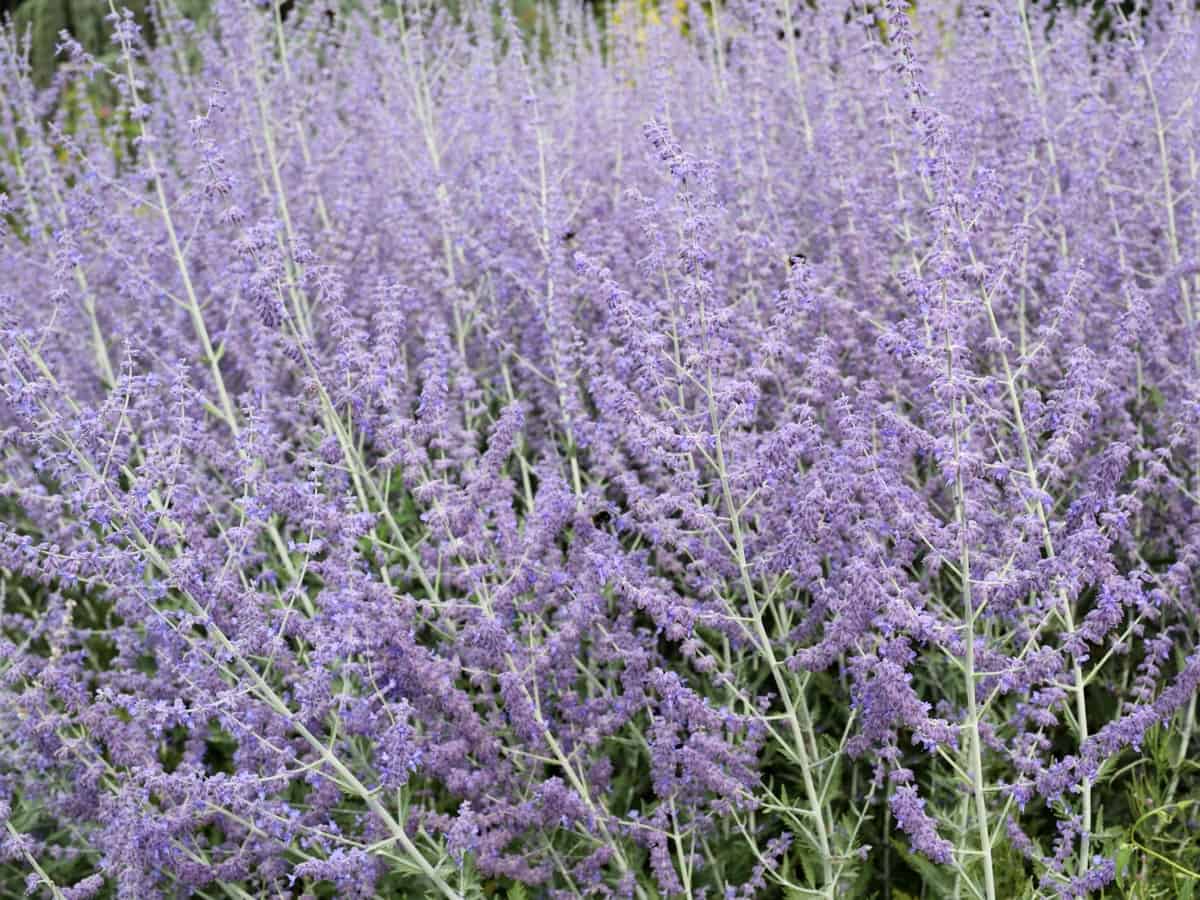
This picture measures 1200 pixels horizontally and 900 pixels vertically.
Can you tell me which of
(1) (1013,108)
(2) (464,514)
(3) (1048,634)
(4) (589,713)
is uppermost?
(1) (1013,108)

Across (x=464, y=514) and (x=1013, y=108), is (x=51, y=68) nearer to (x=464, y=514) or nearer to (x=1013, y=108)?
(x=1013, y=108)

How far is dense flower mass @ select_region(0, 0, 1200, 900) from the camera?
299 cm

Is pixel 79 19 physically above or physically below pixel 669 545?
above

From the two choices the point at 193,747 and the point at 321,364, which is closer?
the point at 193,747

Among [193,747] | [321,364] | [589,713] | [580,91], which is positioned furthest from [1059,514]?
[580,91]

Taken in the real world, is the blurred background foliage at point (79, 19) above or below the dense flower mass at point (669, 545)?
above

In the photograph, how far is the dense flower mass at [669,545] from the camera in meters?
2.99

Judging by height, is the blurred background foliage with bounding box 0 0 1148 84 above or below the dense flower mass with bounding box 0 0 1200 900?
above

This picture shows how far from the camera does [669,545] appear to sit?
3.83 metres

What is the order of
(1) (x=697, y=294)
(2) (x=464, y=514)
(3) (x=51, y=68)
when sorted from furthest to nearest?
1. (3) (x=51, y=68)
2. (2) (x=464, y=514)
3. (1) (x=697, y=294)

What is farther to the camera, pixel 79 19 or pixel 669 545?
pixel 79 19

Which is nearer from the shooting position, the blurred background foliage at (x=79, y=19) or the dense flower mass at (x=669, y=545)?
the dense flower mass at (x=669, y=545)

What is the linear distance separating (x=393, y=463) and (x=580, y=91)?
445 cm

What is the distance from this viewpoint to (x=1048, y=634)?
3918 millimetres
